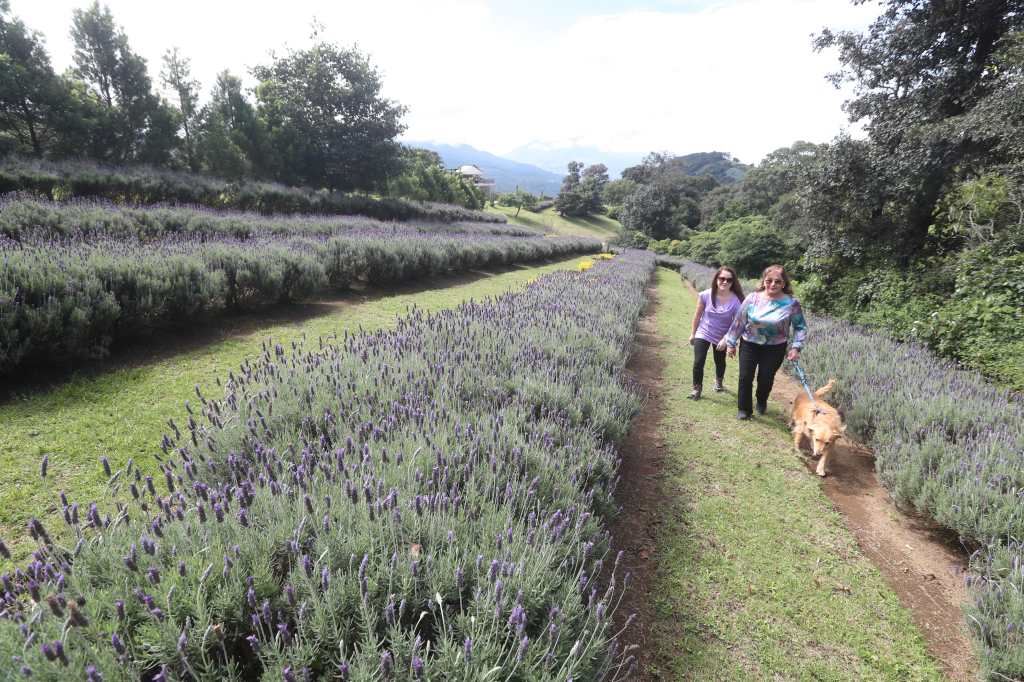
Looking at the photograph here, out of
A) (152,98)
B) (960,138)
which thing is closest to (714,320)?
(960,138)

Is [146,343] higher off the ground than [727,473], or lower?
higher

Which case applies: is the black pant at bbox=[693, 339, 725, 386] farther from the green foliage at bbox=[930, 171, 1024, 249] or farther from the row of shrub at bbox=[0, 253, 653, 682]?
the green foliage at bbox=[930, 171, 1024, 249]

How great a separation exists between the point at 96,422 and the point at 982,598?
6.31m

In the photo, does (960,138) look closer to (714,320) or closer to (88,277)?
(714,320)

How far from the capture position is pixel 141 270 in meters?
5.29

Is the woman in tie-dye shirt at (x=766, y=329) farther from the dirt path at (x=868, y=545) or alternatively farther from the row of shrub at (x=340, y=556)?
the row of shrub at (x=340, y=556)

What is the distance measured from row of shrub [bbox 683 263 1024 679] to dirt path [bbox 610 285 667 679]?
169 centimetres

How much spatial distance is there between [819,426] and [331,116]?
30.0 m

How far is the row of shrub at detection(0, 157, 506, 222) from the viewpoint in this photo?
11.6 metres

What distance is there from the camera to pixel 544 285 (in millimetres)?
9117

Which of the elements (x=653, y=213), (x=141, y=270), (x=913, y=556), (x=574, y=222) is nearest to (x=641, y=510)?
(x=913, y=556)

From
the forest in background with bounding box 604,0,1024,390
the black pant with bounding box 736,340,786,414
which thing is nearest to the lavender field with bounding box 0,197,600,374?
the black pant with bounding box 736,340,786,414

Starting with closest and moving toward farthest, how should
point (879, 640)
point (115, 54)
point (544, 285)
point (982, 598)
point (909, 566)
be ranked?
point (982, 598), point (879, 640), point (909, 566), point (544, 285), point (115, 54)

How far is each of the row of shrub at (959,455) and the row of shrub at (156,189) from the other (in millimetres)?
16600
